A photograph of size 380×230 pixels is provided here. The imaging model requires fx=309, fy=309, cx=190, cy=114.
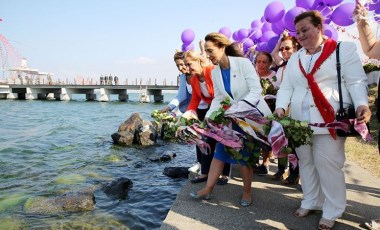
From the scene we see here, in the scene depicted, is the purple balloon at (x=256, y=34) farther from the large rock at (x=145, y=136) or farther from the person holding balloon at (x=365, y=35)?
the large rock at (x=145, y=136)

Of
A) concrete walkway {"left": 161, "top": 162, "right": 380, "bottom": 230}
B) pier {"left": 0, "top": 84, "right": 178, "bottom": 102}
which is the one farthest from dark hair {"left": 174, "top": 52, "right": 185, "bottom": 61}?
pier {"left": 0, "top": 84, "right": 178, "bottom": 102}

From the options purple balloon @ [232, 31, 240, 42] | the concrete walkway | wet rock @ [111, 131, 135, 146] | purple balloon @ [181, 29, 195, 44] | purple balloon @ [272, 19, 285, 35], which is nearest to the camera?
the concrete walkway

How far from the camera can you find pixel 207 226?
129 inches

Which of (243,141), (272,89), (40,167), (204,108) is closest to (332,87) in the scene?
(243,141)

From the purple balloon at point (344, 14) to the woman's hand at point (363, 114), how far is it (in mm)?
2300

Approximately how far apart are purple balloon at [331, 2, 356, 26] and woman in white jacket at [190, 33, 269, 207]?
6.44ft

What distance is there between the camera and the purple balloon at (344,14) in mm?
4465

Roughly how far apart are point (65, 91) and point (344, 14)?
184 ft

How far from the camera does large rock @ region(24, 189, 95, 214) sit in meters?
5.16

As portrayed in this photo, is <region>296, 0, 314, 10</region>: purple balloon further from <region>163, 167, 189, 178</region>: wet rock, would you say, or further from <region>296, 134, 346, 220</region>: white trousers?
<region>163, 167, 189, 178</region>: wet rock

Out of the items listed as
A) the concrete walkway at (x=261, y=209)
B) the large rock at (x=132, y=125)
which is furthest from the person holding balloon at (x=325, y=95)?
the large rock at (x=132, y=125)

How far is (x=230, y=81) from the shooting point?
12.0 feet

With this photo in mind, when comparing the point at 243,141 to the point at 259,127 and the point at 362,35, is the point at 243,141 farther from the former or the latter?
the point at 362,35

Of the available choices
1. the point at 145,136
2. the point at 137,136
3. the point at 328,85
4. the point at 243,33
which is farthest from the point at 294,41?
the point at 137,136
